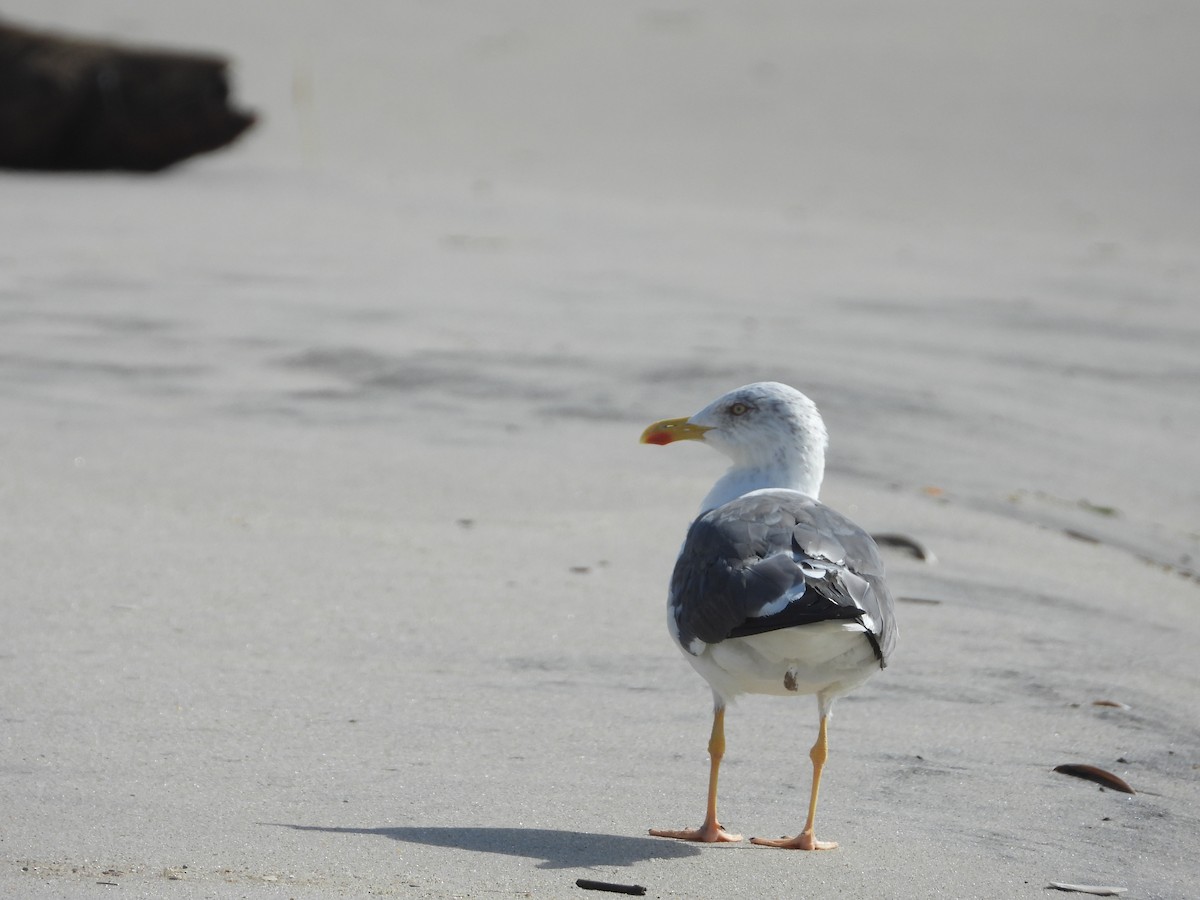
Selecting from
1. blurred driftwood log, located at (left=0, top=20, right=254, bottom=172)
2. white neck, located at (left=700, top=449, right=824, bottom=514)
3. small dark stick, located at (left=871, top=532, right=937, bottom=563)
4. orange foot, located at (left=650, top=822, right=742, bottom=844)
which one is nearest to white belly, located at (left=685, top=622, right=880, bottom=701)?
orange foot, located at (left=650, top=822, right=742, bottom=844)

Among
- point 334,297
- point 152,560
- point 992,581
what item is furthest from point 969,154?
point 152,560

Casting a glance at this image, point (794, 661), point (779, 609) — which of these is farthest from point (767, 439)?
point (779, 609)

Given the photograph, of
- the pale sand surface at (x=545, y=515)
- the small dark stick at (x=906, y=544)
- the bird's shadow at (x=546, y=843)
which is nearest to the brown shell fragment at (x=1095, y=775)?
the pale sand surface at (x=545, y=515)

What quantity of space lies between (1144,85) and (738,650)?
52.6ft

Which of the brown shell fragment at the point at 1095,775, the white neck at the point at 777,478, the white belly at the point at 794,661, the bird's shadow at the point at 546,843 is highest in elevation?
the white neck at the point at 777,478

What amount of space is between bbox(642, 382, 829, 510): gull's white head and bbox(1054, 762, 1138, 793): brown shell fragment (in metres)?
0.93

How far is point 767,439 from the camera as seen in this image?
422cm

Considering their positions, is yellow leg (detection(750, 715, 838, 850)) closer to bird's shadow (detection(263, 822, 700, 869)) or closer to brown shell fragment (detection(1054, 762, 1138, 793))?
bird's shadow (detection(263, 822, 700, 869))

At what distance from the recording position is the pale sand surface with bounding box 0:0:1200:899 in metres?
3.49

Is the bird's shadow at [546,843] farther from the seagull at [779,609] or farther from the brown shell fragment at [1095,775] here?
the brown shell fragment at [1095,775]

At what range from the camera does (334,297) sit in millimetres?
8820

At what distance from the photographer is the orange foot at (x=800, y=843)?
3.44m

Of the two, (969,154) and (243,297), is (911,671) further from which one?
(969,154)

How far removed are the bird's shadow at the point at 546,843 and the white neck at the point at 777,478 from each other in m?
1.03
